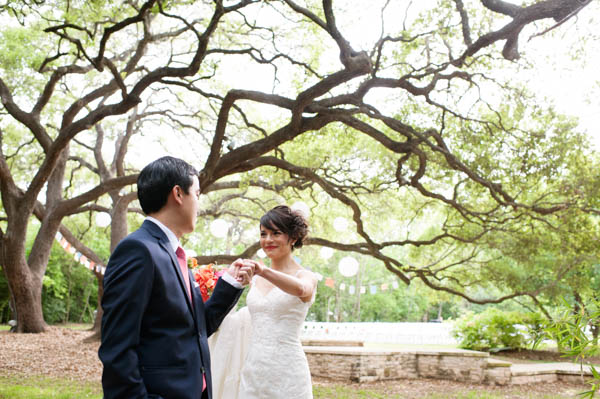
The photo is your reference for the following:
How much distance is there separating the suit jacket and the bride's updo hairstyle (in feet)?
4.59

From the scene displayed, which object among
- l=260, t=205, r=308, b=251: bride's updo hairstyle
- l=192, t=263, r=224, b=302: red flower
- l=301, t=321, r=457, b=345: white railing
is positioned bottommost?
l=192, t=263, r=224, b=302: red flower

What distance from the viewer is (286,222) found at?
Answer: 353 centimetres

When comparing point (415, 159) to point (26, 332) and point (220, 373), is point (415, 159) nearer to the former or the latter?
point (220, 373)

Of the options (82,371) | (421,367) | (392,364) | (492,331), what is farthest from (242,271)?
(492,331)

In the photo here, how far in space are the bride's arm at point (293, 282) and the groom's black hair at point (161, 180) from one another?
0.62 meters

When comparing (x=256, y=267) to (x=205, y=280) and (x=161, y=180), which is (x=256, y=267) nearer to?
(x=161, y=180)

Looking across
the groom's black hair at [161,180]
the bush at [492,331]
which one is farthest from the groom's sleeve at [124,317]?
the bush at [492,331]

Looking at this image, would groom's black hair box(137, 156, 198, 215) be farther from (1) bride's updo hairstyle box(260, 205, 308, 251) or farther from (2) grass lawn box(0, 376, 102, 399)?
(2) grass lawn box(0, 376, 102, 399)

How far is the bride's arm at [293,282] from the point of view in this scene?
106 inches

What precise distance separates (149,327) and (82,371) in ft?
27.7

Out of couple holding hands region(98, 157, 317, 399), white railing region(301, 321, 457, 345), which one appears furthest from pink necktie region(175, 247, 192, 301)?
white railing region(301, 321, 457, 345)

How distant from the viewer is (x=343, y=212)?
16.3m

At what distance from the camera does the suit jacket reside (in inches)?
70.4

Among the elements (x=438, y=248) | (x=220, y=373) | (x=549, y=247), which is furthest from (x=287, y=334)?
(x=438, y=248)
